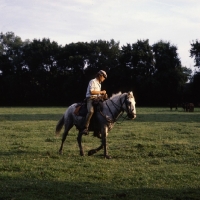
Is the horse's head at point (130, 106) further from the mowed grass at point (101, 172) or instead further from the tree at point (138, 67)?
the tree at point (138, 67)

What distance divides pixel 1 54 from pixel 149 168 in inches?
3431

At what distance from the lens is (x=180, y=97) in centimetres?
8038

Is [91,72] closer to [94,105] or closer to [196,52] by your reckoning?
[196,52]

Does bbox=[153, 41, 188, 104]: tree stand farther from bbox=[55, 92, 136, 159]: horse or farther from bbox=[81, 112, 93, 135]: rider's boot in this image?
bbox=[81, 112, 93, 135]: rider's boot

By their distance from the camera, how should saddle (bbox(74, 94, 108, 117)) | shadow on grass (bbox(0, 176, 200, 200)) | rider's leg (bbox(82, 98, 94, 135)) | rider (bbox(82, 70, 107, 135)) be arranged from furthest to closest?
1. saddle (bbox(74, 94, 108, 117))
2. rider's leg (bbox(82, 98, 94, 135))
3. rider (bbox(82, 70, 107, 135))
4. shadow on grass (bbox(0, 176, 200, 200))

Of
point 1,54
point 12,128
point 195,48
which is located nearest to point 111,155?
point 12,128

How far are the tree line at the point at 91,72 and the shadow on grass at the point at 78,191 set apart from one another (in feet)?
230

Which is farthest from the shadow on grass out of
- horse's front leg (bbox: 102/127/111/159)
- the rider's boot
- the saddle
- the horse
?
the saddle

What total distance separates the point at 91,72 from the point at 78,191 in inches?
2957

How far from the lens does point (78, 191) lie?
8.86 meters

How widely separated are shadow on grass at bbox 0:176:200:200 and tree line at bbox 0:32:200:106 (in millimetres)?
70097

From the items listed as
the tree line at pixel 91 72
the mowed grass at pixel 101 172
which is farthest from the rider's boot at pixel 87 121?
the tree line at pixel 91 72

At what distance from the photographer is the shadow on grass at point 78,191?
8.37 metres

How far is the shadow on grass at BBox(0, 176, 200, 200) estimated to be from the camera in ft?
27.5
